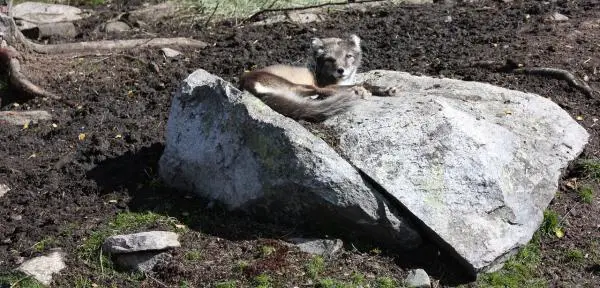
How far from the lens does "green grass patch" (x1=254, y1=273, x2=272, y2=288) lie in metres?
5.40

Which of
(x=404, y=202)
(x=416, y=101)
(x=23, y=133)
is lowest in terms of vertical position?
(x=23, y=133)

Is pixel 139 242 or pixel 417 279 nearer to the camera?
pixel 417 279

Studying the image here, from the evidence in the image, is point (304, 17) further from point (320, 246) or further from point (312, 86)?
point (320, 246)

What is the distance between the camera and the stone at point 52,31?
10750mm

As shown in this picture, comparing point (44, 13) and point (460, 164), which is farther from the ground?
point (460, 164)

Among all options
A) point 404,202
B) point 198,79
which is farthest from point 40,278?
point 404,202

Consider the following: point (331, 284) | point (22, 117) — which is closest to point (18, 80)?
point (22, 117)

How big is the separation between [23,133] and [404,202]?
13.8ft

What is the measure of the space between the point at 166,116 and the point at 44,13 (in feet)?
15.2

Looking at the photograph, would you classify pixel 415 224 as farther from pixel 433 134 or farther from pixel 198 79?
pixel 198 79

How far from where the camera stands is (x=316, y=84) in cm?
805

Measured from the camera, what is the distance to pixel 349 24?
10.9 metres

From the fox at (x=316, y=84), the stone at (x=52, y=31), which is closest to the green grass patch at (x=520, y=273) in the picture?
the fox at (x=316, y=84)

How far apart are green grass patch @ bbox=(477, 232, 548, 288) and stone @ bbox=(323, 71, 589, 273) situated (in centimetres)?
8
